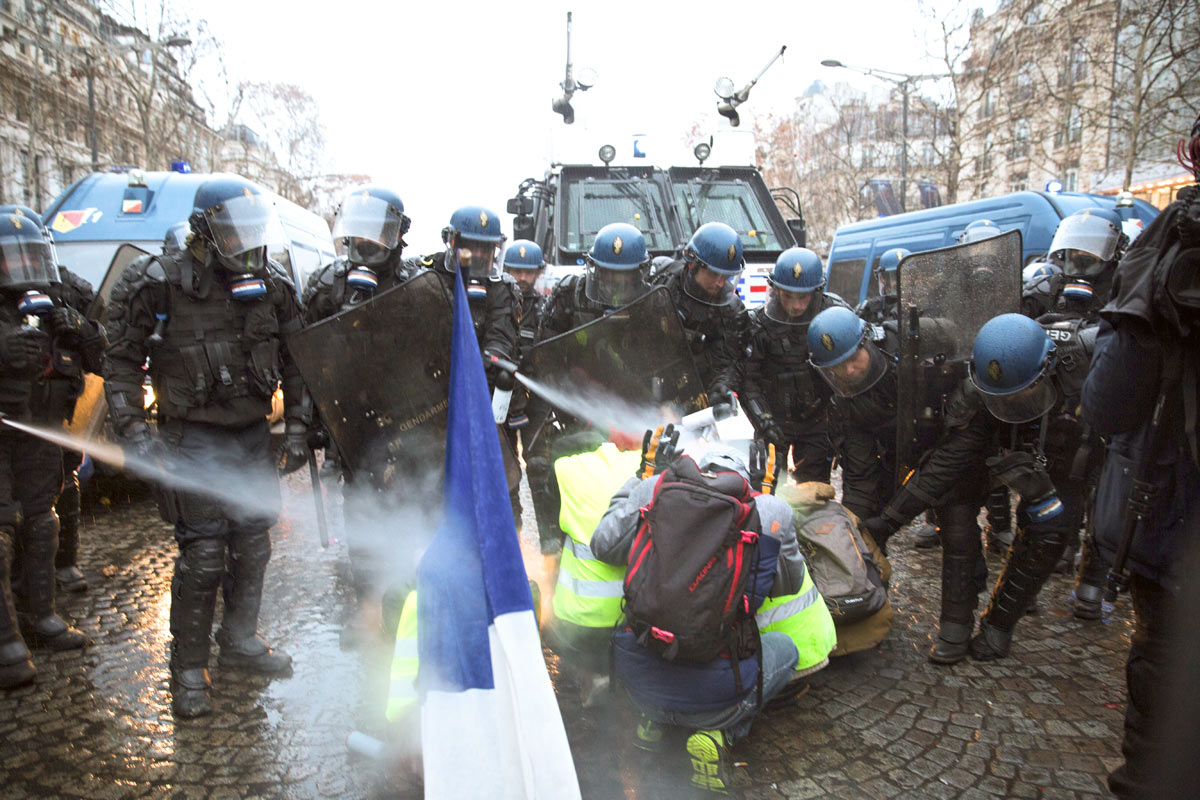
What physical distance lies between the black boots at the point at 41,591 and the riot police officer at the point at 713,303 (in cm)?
333

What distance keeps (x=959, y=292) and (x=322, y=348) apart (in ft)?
10.1

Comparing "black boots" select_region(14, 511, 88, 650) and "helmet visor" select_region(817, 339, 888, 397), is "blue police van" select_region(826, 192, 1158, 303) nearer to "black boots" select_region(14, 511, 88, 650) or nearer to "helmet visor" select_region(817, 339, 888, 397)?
"helmet visor" select_region(817, 339, 888, 397)

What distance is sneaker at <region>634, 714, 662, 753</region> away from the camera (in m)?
2.96

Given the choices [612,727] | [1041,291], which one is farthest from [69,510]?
[1041,291]

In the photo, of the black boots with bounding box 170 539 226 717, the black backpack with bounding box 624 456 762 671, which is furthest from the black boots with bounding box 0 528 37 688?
the black backpack with bounding box 624 456 762 671

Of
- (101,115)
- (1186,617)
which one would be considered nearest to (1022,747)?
(1186,617)

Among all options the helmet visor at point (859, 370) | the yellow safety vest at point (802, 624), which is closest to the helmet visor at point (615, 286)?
the helmet visor at point (859, 370)

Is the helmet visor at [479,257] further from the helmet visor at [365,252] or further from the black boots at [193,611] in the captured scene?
the black boots at [193,611]

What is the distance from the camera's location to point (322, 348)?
3.28m

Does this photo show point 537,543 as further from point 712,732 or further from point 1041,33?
point 1041,33

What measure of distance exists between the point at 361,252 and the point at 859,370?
8.02ft

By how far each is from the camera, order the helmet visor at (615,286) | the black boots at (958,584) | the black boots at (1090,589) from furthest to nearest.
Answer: the helmet visor at (615,286), the black boots at (1090,589), the black boots at (958,584)

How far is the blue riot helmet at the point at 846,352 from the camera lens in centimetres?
387

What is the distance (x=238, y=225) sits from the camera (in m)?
3.45
